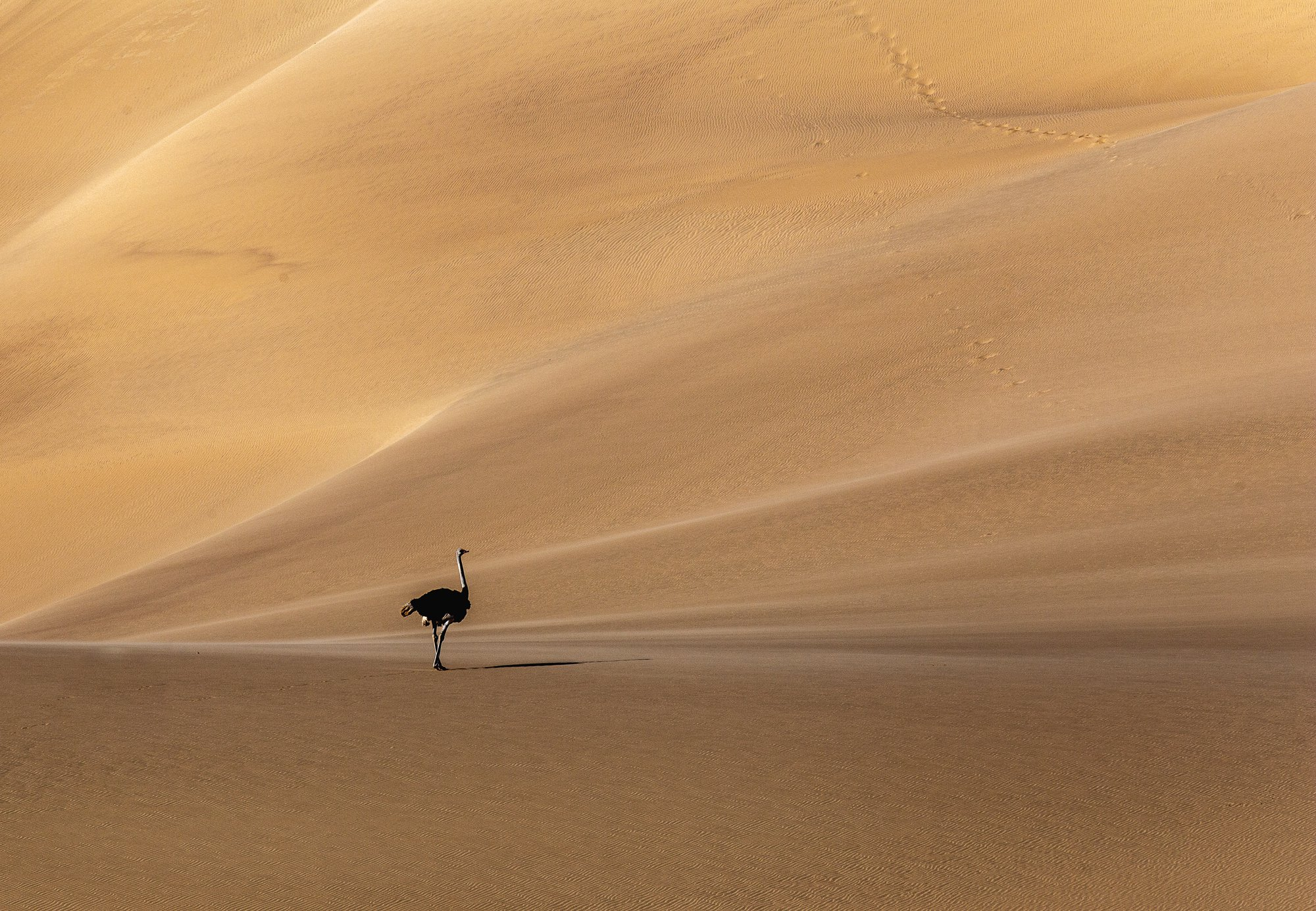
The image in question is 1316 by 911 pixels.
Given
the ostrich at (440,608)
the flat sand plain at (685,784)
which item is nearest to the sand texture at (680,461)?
the flat sand plain at (685,784)

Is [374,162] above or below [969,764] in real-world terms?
above

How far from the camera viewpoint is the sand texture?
4.89m

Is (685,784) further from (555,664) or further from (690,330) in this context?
(690,330)

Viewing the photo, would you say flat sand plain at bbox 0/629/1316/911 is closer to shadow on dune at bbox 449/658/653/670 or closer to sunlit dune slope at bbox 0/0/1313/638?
shadow on dune at bbox 449/658/653/670

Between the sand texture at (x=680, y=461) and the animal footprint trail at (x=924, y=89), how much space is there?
15 cm

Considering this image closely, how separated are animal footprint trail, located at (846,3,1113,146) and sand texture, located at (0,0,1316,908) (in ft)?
0.49

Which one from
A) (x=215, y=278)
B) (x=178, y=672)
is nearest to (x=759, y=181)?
(x=215, y=278)

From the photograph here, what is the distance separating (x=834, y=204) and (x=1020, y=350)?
26.3ft

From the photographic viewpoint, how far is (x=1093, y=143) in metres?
21.8

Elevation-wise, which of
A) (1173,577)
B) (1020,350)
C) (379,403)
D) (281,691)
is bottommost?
(281,691)

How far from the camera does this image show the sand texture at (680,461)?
4895 mm

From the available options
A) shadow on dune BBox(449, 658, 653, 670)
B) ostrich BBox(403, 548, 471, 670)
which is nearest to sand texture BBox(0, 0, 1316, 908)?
shadow on dune BBox(449, 658, 653, 670)

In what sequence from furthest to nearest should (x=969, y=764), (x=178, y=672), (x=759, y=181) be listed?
1. (x=759, y=181)
2. (x=178, y=672)
3. (x=969, y=764)

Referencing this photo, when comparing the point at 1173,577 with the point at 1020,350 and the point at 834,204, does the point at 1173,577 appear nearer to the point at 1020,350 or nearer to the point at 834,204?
the point at 1020,350
